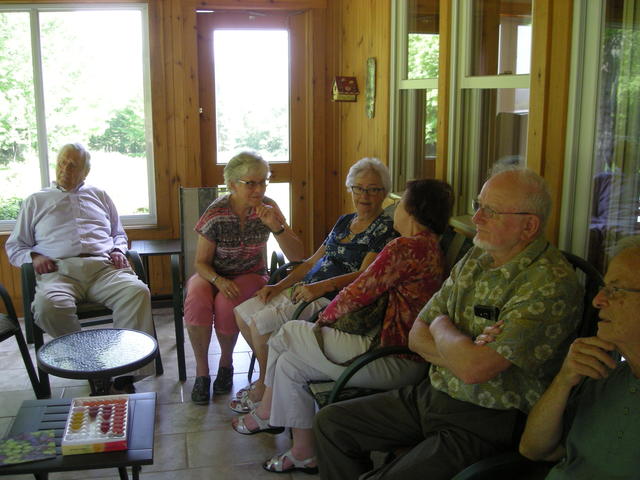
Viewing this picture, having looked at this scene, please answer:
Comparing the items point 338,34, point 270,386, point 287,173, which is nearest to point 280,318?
point 270,386

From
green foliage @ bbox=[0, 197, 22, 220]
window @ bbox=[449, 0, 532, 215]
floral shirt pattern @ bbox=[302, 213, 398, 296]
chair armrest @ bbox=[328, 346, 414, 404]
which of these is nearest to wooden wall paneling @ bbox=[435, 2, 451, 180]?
window @ bbox=[449, 0, 532, 215]

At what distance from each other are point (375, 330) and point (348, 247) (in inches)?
23.2

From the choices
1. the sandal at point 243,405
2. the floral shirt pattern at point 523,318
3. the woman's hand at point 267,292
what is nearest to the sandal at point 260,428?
the sandal at point 243,405

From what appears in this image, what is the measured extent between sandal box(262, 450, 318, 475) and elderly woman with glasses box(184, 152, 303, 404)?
719mm

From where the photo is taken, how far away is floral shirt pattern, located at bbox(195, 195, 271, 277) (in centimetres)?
345

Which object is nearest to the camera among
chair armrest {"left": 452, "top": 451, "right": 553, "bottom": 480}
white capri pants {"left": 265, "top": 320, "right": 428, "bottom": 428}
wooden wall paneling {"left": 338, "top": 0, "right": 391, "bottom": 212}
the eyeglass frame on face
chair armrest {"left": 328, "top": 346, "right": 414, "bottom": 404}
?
the eyeglass frame on face

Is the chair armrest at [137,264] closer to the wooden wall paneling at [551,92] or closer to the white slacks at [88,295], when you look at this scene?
the white slacks at [88,295]

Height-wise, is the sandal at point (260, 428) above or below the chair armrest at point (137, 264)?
below

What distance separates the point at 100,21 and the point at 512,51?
3.17 metres

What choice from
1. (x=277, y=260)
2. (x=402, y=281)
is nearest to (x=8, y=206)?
(x=277, y=260)

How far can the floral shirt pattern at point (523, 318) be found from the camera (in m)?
1.78

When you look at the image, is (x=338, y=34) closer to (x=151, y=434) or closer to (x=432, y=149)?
(x=432, y=149)

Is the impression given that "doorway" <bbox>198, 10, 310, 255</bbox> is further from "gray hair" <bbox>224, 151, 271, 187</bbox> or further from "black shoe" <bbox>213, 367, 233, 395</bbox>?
"black shoe" <bbox>213, 367, 233, 395</bbox>

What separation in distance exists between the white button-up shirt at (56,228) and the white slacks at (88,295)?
0.32 feet
